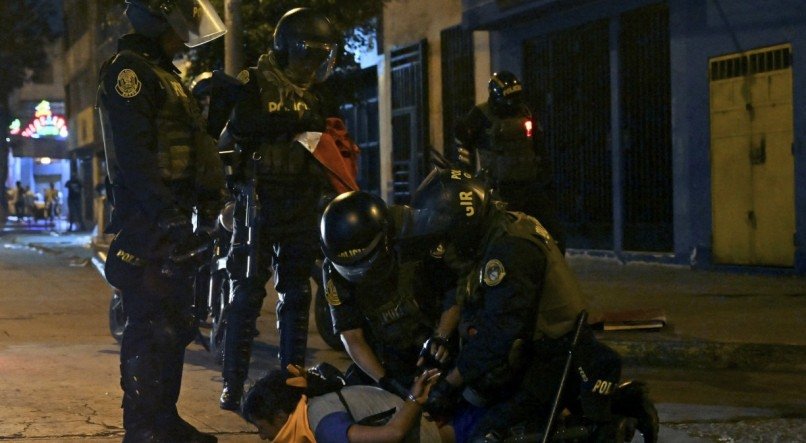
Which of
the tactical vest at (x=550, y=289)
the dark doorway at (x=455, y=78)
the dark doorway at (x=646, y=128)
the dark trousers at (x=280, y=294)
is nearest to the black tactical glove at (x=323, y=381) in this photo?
the tactical vest at (x=550, y=289)

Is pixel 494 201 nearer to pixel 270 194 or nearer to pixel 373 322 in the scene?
pixel 373 322

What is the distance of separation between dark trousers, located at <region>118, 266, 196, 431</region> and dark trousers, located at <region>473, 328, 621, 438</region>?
1.43 m

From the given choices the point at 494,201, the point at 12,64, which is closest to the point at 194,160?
the point at 494,201

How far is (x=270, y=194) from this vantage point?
600cm

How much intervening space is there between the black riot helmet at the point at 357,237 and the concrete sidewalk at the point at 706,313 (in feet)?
12.7

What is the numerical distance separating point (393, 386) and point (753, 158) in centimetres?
→ 895

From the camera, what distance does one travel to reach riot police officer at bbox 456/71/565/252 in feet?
25.6

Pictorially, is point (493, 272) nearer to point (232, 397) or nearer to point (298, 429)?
point (298, 429)

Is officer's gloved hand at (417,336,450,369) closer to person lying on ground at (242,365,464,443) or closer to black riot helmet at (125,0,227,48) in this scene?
person lying on ground at (242,365,464,443)

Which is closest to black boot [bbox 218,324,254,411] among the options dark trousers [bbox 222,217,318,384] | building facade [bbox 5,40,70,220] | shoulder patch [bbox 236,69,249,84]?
dark trousers [bbox 222,217,318,384]

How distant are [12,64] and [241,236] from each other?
43.3 metres

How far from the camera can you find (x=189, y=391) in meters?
6.69

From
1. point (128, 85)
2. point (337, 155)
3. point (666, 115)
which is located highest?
point (666, 115)

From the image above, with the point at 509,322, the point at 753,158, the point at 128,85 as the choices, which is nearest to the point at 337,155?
the point at 128,85
